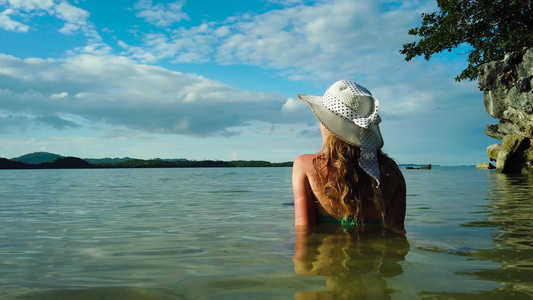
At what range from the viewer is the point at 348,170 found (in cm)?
362

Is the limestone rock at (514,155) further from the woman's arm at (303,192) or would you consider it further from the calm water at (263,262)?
the woman's arm at (303,192)

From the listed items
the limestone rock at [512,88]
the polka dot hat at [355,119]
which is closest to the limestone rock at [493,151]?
the limestone rock at [512,88]

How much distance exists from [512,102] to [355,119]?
27.2 meters

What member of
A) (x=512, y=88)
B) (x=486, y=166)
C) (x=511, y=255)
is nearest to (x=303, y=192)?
(x=511, y=255)

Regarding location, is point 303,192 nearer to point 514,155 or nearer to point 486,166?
point 514,155

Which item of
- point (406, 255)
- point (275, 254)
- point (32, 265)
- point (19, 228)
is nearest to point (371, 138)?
point (406, 255)

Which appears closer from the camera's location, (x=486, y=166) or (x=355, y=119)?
(x=355, y=119)

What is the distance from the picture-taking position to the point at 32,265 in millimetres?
3506

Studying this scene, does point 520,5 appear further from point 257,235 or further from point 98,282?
point 98,282

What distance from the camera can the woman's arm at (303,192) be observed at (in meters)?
3.78

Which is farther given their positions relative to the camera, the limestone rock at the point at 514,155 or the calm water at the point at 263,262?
the limestone rock at the point at 514,155

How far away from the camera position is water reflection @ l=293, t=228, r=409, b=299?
242 cm

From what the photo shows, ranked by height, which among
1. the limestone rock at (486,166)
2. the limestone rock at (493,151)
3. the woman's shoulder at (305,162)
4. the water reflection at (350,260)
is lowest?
the water reflection at (350,260)

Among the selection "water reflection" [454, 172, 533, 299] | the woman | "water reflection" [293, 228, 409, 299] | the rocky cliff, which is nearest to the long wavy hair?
the woman
